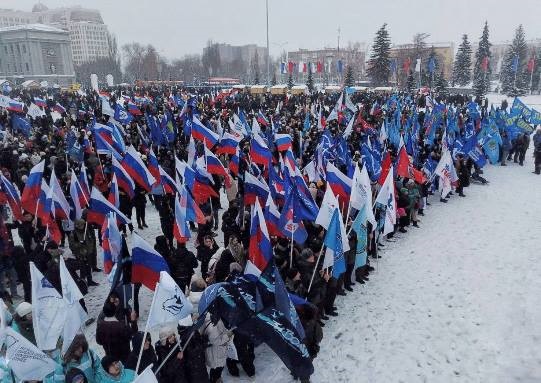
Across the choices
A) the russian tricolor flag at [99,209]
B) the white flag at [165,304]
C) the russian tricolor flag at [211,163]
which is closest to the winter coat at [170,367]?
the white flag at [165,304]

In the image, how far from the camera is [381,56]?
180 feet

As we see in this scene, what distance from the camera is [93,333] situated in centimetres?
716

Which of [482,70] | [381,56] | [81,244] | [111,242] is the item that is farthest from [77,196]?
[381,56]

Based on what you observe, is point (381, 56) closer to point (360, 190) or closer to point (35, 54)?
point (360, 190)

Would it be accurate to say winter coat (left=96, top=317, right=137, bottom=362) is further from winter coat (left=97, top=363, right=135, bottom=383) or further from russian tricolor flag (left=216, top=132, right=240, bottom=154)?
russian tricolor flag (left=216, top=132, right=240, bottom=154)

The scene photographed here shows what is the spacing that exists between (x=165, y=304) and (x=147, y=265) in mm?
1325

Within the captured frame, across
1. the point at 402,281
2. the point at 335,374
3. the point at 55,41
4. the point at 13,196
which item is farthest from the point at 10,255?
the point at 55,41

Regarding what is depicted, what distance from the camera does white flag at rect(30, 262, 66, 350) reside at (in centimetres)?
471

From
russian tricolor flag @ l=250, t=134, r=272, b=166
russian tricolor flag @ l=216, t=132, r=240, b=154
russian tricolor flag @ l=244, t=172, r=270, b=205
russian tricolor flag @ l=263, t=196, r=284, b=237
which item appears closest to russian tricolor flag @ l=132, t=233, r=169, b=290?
russian tricolor flag @ l=263, t=196, r=284, b=237

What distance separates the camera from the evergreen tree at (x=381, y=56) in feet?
177

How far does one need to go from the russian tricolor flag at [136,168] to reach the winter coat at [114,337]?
199 inches

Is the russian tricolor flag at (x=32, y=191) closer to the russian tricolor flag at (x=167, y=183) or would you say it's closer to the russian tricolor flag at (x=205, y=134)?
the russian tricolor flag at (x=167, y=183)

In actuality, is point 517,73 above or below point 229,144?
above

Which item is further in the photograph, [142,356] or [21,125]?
[21,125]
